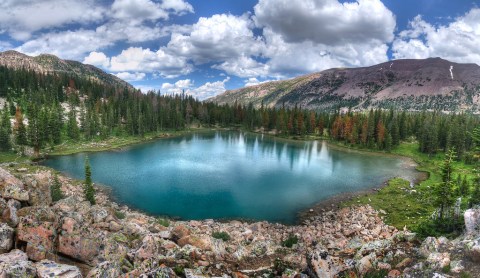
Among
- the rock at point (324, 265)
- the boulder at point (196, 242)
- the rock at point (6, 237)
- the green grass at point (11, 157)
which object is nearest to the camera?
the rock at point (6, 237)

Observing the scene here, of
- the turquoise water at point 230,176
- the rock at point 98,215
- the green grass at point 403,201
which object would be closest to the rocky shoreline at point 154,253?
the rock at point 98,215

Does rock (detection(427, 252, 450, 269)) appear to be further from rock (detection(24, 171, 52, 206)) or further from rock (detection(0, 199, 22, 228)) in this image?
rock (detection(24, 171, 52, 206))

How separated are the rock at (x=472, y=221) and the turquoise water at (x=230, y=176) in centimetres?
2449

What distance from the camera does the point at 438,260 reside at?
16.4 meters

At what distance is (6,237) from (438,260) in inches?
944

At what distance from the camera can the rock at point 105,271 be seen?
13.6 meters

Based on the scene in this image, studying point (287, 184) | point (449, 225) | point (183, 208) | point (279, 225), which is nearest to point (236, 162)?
point (287, 184)

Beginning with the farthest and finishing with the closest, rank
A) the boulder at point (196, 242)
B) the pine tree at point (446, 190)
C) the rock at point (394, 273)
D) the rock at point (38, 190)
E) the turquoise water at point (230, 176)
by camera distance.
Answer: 1. the turquoise water at point (230, 176)
2. the pine tree at point (446, 190)
3. the boulder at point (196, 242)
4. the rock at point (38, 190)
5. the rock at point (394, 273)

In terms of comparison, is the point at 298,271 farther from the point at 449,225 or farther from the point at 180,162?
the point at 180,162

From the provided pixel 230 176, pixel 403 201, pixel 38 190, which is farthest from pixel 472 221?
pixel 230 176

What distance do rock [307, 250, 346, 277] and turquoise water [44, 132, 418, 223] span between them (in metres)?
24.0

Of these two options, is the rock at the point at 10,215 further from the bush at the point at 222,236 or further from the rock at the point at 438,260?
the rock at the point at 438,260

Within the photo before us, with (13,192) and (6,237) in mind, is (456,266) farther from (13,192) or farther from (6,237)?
(13,192)

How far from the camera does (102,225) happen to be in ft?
79.9
